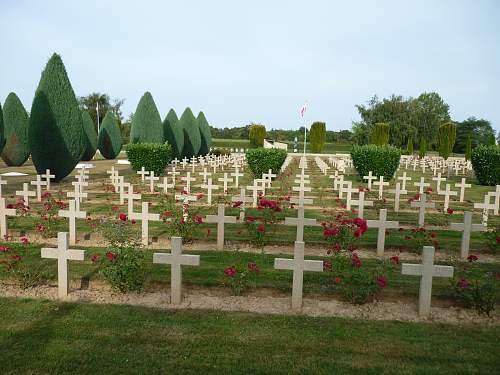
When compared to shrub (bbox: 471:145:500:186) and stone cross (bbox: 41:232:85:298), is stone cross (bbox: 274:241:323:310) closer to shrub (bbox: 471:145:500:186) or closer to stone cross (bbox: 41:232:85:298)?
stone cross (bbox: 41:232:85:298)

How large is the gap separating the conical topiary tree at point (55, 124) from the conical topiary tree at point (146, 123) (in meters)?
7.82

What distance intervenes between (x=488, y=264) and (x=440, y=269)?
255 cm

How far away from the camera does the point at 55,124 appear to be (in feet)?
49.6

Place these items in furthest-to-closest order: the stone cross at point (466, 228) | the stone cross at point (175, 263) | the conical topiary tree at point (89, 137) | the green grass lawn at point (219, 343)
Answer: the conical topiary tree at point (89, 137) → the stone cross at point (466, 228) → the stone cross at point (175, 263) → the green grass lawn at point (219, 343)

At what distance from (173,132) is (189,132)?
3788 millimetres

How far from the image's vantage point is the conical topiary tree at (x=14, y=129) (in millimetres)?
21766

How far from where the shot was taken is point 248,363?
3.50 metres

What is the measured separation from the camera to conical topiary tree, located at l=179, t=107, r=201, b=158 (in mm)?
30422

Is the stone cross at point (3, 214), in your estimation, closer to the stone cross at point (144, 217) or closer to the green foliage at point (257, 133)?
the stone cross at point (144, 217)

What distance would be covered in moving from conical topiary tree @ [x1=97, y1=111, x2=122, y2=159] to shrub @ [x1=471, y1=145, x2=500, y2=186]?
1035 inches

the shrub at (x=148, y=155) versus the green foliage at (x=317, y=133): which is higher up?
the green foliage at (x=317, y=133)

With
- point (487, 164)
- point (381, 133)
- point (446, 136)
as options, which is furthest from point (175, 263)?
point (446, 136)

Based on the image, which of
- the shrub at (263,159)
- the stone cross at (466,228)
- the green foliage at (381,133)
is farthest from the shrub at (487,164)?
the stone cross at (466,228)

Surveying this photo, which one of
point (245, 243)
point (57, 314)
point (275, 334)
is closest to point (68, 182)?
point (245, 243)
